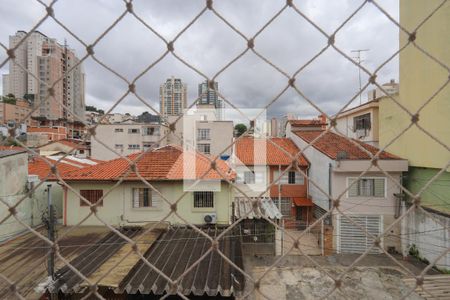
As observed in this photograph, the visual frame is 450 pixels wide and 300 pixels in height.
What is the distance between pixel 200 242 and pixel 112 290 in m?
1.60

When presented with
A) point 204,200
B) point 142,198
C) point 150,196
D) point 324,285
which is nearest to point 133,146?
point 142,198

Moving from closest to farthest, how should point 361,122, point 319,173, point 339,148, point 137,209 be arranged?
1. point 137,209
2. point 339,148
3. point 319,173
4. point 361,122

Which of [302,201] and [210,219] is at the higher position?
[210,219]

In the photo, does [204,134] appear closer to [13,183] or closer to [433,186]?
[13,183]

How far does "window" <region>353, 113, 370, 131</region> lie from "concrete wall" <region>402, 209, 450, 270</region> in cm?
359

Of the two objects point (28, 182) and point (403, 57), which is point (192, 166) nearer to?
point (28, 182)

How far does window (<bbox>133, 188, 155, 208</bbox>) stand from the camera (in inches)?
230

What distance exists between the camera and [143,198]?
587cm

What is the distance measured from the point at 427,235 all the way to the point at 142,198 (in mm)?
6580

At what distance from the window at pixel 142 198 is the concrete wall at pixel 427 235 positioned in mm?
5369

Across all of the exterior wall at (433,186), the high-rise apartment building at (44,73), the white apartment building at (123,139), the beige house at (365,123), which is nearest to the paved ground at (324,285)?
the exterior wall at (433,186)

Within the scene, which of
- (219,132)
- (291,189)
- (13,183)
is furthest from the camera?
(219,132)

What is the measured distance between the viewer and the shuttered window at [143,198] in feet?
19.1

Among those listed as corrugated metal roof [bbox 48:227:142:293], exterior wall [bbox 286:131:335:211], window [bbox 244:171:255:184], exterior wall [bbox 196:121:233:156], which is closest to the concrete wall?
exterior wall [bbox 286:131:335:211]
